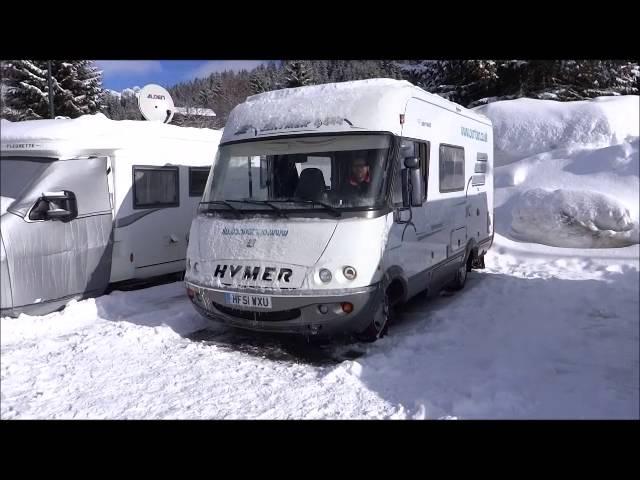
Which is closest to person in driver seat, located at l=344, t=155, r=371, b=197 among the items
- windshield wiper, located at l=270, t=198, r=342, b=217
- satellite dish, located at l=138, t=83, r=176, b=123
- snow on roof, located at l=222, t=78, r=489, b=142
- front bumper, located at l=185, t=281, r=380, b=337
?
windshield wiper, located at l=270, t=198, r=342, b=217

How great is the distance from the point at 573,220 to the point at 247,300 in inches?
190

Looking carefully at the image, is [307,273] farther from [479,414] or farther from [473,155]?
[473,155]

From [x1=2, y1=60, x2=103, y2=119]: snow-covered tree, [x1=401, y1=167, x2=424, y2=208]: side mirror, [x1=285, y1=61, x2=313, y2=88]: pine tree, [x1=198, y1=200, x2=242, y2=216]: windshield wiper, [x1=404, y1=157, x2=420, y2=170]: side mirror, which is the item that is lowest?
[x1=198, y1=200, x2=242, y2=216]: windshield wiper

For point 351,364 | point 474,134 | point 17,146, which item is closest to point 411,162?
point 351,364

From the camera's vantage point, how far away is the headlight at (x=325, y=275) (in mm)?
5000

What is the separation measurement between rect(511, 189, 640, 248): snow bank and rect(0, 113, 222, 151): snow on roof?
560cm

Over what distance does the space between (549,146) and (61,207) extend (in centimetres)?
710

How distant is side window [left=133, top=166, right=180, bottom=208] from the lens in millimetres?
7691

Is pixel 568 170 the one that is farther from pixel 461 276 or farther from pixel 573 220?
pixel 461 276

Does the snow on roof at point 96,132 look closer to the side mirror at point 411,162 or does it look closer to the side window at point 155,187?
the side window at point 155,187

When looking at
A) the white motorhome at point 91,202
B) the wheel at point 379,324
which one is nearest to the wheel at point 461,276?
the wheel at point 379,324

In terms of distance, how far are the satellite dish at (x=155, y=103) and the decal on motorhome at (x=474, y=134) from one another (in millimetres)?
4349

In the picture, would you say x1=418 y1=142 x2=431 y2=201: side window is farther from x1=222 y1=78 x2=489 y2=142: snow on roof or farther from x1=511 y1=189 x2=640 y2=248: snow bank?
x1=511 y1=189 x2=640 y2=248: snow bank

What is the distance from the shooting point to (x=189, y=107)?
5859 mm
